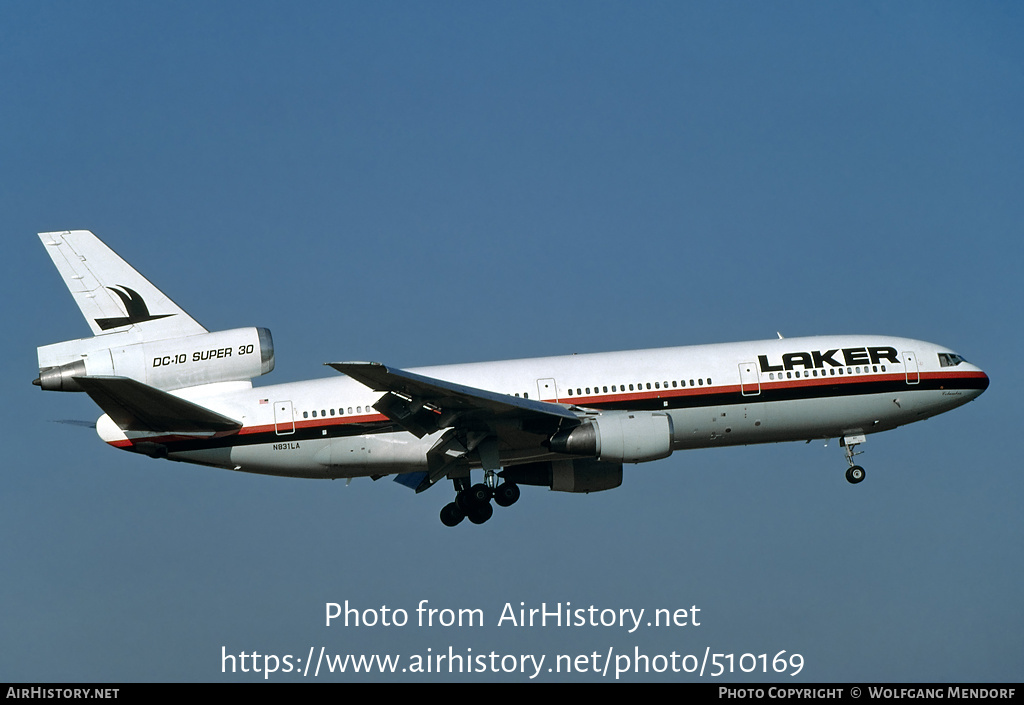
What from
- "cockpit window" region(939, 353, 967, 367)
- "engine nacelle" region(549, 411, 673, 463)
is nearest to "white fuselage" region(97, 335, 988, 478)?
"cockpit window" region(939, 353, 967, 367)

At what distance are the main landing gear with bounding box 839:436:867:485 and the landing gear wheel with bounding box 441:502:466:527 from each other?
12.4 m

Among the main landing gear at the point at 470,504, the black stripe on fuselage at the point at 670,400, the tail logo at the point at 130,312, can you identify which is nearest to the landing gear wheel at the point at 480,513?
the main landing gear at the point at 470,504

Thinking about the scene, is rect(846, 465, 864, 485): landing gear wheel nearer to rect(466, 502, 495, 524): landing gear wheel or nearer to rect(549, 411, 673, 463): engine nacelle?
rect(549, 411, 673, 463): engine nacelle

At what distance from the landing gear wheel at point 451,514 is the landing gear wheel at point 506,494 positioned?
139 centimetres

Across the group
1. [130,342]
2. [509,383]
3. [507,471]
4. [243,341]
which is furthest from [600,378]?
[130,342]

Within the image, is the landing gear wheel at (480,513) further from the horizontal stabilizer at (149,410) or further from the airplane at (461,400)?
the horizontal stabilizer at (149,410)

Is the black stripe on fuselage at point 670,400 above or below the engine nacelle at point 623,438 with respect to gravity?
above

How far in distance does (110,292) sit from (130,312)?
0.98 metres

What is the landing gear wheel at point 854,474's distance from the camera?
43250 millimetres

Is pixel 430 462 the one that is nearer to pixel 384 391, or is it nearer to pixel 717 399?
pixel 384 391

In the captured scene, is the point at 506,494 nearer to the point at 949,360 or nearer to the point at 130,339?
the point at 130,339

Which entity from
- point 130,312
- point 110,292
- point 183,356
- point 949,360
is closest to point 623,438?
point 949,360

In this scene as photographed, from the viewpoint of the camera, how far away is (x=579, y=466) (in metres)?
44.0

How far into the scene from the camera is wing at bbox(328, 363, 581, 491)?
3697 cm
